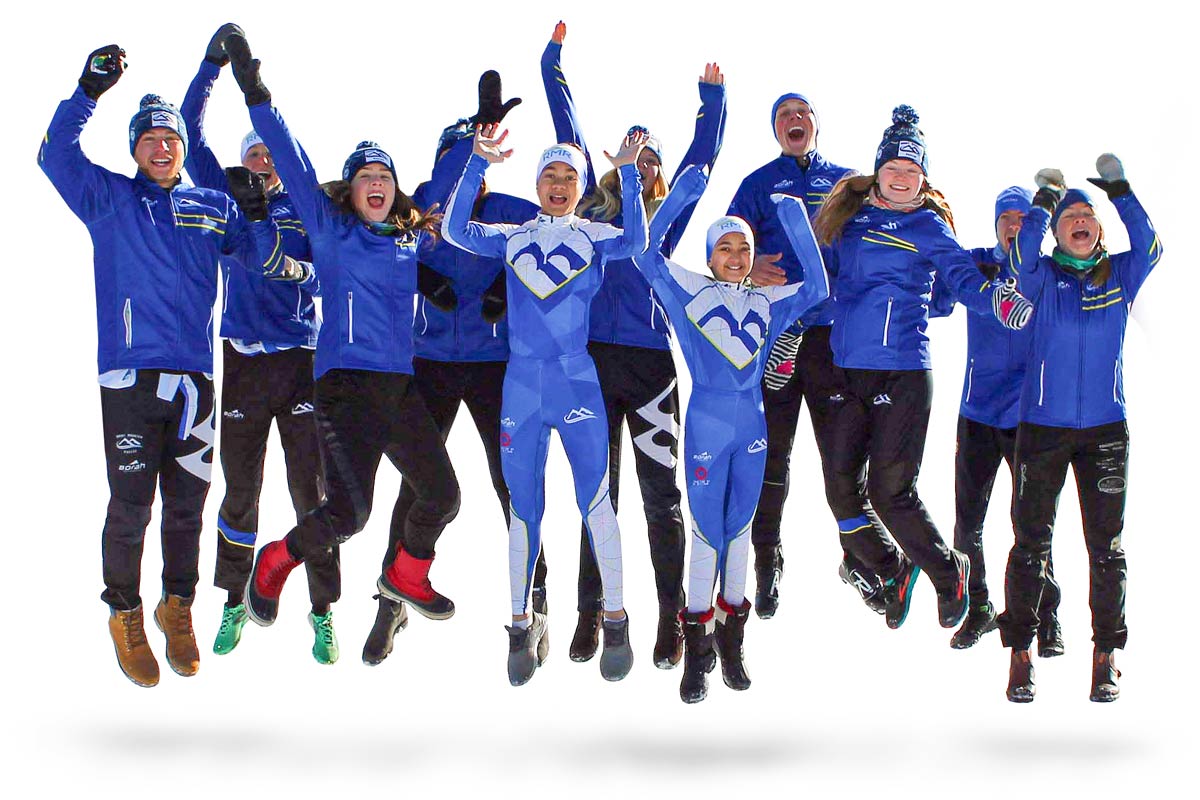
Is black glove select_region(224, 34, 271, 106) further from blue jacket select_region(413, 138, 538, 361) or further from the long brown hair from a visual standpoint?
the long brown hair

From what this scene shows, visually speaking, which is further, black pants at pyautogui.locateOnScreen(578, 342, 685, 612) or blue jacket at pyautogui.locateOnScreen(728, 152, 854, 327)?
blue jacket at pyautogui.locateOnScreen(728, 152, 854, 327)

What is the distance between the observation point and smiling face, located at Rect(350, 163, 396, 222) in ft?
29.9

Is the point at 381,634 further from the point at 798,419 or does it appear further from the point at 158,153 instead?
the point at 158,153

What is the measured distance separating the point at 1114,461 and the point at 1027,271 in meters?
1.07

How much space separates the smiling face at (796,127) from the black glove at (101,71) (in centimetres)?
358

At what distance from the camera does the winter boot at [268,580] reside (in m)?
9.48

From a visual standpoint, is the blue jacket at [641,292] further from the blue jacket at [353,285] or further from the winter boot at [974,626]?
the winter boot at [974,626]

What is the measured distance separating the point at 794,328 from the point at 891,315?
0.55m

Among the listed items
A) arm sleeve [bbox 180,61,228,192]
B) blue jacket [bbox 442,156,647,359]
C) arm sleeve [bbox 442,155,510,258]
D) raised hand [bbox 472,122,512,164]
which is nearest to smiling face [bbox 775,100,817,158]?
blue jacket [bbox 442,156,647,359]

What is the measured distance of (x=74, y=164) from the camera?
8.77 m

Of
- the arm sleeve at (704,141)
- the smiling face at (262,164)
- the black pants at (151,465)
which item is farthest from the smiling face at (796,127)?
the black pants at (151,465)

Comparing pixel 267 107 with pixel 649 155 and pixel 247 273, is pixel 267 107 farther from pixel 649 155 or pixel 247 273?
pixel 649 155

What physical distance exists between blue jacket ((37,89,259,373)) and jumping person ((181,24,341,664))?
0.60 metres

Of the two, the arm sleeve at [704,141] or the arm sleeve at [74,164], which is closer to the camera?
the arm sleeve at [74,164]
